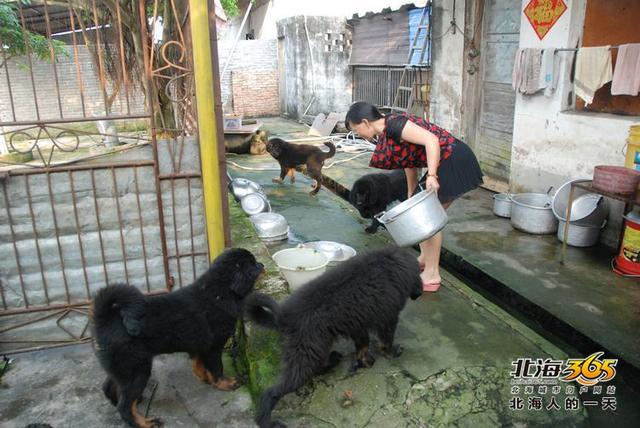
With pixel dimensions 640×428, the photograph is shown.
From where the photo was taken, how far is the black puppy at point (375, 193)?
6.16 metres

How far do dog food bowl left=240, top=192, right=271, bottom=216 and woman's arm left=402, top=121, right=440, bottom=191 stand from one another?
297cm

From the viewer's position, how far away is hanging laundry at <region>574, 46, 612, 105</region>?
562 centimetres

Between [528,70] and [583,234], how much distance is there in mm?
2341

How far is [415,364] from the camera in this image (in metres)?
3.38

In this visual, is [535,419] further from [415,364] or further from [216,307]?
[216,307]

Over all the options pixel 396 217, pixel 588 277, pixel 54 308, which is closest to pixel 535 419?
pixel 396 217

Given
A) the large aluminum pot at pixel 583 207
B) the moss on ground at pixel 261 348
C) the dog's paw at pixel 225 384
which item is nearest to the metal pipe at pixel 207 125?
the moss on ground at pixel 261 348

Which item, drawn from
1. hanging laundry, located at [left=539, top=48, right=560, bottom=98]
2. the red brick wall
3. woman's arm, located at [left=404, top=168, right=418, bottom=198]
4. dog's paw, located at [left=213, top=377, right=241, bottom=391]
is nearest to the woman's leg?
woman's arm, located at [left=404, top=168, right=418, bottom=198]

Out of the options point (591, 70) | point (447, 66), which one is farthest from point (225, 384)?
point (447, 66)

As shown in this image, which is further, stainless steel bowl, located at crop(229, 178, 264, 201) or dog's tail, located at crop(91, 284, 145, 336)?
stainless steel bowl, located at crop(229, 178, 264, 201)

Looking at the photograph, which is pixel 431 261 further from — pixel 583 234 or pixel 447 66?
pixel 447 66

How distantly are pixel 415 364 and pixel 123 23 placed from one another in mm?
3435

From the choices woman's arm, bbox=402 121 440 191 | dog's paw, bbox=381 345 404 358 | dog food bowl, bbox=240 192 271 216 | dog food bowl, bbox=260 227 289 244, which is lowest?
dog's paw, bbox=381 345 404 358

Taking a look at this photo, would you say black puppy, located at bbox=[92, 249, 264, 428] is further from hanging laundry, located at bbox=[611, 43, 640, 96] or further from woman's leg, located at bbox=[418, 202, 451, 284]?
hanging laundry, located at bbox=[611, 43, 640, 96]
